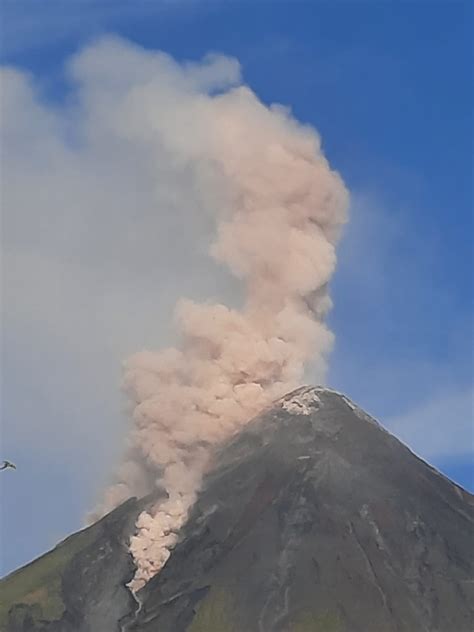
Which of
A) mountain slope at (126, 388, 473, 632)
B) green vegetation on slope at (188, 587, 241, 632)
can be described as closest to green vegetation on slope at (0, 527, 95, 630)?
mountain slope at (126, 388, 473, 632)

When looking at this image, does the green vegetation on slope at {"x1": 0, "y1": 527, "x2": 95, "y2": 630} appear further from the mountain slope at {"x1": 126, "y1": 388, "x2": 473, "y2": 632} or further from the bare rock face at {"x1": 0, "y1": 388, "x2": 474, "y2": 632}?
the mountain slope at {"x1": 126, "y1": 388, "x2": 473, "y2": 632}

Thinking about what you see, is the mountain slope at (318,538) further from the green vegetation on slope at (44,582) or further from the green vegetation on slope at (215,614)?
the green vegetation on slope at (44,582)

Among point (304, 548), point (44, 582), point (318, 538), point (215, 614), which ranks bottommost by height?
point (215, 614)

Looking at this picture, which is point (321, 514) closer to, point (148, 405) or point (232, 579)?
point (232, 579)

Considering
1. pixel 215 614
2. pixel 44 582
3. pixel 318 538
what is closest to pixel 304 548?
pixel 318 538

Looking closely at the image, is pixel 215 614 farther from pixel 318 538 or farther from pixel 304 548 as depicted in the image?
pixel 318 538

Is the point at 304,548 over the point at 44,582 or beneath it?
over

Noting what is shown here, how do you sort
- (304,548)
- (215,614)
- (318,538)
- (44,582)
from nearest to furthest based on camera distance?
(215,614)
(304,548)
(318,538)
(44,582)

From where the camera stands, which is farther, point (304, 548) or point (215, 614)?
point (304, 548)
